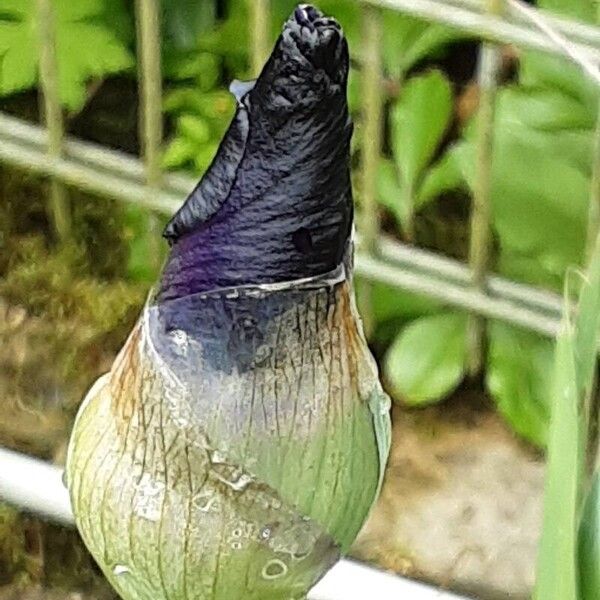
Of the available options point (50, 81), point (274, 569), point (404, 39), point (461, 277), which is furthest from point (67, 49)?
point (274, 569)

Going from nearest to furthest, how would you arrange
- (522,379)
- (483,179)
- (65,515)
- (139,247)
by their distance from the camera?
1. (65,515)
2. (483,179)
3. (522,379)
4. (139,247)

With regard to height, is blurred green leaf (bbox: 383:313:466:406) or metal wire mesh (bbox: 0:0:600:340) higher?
metal wire mesh (bbox: 0:0:600:340)

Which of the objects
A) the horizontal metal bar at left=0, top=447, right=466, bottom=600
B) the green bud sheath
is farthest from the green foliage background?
the green bud sheath

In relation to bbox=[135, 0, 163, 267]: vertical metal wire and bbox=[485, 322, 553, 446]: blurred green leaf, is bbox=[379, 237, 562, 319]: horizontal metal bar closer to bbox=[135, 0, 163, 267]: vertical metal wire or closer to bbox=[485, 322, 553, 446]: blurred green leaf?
bbox=[485, 322, 553, 446]: blurred green leaf

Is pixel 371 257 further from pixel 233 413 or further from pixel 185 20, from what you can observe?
pixel 233 413

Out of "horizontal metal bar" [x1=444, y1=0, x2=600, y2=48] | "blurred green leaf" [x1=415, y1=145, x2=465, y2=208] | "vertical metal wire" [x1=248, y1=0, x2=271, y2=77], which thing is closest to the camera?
"horizontal metal bar" [x1=444, y1=0, x2=600, y2=48]

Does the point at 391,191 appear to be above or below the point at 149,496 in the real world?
below

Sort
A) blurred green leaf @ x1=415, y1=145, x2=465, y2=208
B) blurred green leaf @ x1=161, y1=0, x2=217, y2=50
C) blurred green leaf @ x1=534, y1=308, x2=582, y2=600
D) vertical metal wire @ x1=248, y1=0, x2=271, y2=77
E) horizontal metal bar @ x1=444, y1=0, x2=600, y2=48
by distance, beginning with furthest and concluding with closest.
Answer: blurred green leaf @ x1=161, y1=0, x2=217, y2=50 < blurred green leaf @ x1=415, y1=145, x2=465, y2=208 < vertical metal wire @ x1=248, y1=0, x2=271, y2=77 < horizontal metal bar @ x1=444, y1=0, x2=600, y2=48 < blurred green leaf @ x1=534, y1=308, x2=582, y2=600

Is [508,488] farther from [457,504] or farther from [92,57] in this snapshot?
[92,57]
